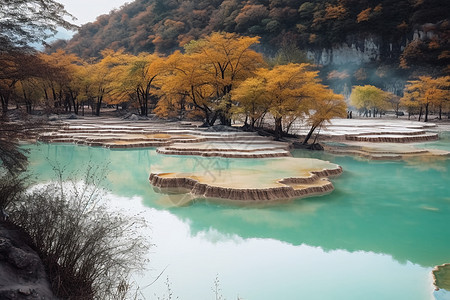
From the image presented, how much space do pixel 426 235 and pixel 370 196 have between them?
378 cm

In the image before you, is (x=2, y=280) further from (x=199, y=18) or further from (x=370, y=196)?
(x=199, y=18)

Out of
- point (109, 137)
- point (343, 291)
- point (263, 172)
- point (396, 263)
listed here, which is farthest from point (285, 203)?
point (109, 137)

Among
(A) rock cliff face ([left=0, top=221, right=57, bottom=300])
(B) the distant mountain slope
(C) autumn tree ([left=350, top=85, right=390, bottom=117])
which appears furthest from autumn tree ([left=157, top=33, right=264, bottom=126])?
(B) the distant mountain slope

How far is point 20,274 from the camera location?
4699 mm

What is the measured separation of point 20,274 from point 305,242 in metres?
6.64

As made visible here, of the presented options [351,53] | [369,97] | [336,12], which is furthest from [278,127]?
[336,12]

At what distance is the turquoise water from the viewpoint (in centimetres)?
726

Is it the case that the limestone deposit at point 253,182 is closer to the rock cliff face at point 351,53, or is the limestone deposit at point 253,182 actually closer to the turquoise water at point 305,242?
the turquoise water at point 305,242

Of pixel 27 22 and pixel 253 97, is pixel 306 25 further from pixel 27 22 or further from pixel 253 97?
pixel 27 22

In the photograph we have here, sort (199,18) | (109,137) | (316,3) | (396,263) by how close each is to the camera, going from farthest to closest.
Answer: (199,18), (316,3), (109,137), (396,263)

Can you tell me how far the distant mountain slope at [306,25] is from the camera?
61.5m

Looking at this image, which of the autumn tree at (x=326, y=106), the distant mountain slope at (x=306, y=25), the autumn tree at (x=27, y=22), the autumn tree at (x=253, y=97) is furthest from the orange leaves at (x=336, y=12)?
the autumn tree at (x=27, y=22)

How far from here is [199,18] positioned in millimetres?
86438

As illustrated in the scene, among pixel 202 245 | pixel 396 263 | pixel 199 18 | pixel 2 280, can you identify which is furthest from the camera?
pixel 199 18
